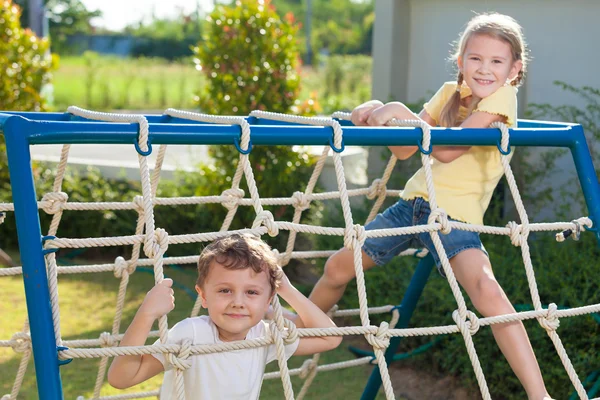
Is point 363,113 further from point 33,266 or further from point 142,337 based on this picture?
point 33,266

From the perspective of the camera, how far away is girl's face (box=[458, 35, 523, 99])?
8.55ft

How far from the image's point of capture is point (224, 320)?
2.12 m

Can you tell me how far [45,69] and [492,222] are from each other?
3732 mm

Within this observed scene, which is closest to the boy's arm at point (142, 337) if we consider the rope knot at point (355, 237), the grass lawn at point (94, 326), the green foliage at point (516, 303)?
the rope knot at point (355, 237)

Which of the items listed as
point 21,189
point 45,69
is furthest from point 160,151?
point 45,69

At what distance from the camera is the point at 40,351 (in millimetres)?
1942

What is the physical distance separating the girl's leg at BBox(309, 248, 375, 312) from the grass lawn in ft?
3.32

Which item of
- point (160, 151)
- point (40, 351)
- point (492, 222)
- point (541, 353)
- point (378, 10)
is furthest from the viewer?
point (378, 10)

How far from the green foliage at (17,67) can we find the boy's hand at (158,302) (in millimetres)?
4613

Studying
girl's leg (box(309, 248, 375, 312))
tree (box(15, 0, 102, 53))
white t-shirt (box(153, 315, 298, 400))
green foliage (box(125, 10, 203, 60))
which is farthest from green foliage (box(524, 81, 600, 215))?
tree (box(15, 0, 102, 53))

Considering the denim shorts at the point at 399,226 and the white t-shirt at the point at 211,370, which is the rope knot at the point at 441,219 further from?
the white t-shirt at the point at 211,370

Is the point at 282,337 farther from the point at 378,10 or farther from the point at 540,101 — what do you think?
the point at 378,10

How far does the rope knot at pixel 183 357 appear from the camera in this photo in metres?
2.03

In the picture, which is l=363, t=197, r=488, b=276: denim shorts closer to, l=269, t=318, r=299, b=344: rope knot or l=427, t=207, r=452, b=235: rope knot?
l=427, t=207, r=452, b=235: rope knot
